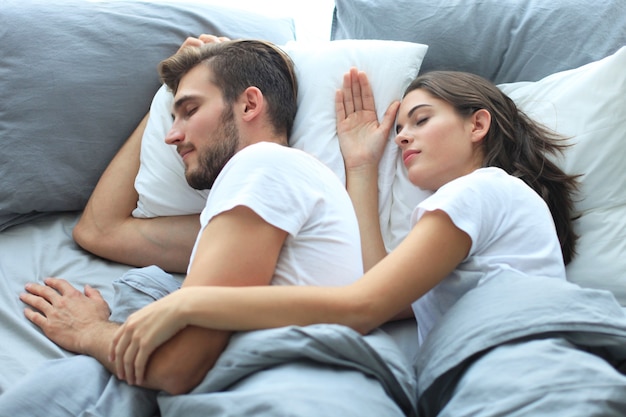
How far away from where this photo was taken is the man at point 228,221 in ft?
3.39

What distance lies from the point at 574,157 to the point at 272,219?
695mm

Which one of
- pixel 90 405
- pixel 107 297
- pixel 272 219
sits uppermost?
pixel 272 219

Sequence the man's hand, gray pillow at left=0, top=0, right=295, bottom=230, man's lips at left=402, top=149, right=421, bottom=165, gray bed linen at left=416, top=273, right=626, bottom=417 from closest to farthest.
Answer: gray bed linen at left=416, top=273, right=626, bottom=417 → the man's hand → man's lips at left=402, top=149, right=421, bottom=165 → gray pillow at left=0, top=0, right=295, bottom=230

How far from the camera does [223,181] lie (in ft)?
3.77

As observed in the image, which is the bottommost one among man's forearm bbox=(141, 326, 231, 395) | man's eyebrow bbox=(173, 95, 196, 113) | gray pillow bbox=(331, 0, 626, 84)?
man's forearm bbox=(141, 326, 231, 395)

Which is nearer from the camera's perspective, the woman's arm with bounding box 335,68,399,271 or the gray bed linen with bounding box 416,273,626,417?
the gray bed linen with bounding box 416,273,626,417

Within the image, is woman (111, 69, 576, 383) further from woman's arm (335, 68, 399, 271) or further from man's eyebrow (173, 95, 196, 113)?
man's eyebrow (173, 95, 196, 113)

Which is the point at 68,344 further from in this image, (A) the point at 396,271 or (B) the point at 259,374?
(A) the point at 396,271

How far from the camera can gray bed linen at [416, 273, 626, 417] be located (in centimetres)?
83

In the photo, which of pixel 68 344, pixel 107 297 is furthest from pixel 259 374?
pixel 107 297

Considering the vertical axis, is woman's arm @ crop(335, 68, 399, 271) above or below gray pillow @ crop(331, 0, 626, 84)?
below

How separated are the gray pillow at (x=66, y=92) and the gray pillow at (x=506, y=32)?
0.59 meters

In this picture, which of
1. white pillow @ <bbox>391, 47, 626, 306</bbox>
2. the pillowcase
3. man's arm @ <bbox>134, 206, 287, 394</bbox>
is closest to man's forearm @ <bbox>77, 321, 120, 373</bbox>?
man's arm @ <bbox>134, 206, 287, 394</bbox>

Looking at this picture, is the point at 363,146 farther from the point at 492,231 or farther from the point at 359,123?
the point at 492,231
